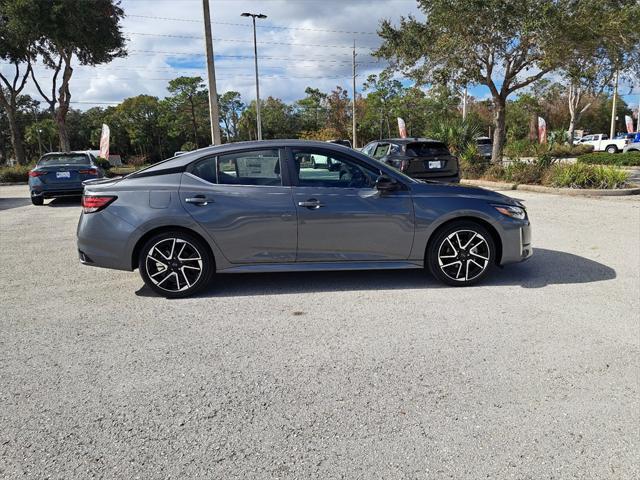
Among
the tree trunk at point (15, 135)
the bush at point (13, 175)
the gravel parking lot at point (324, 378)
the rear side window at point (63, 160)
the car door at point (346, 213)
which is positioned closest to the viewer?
the gravel parking lot at point (324, 378)

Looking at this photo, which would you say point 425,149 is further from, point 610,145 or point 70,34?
point 610,145

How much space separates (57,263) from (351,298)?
4055 mm

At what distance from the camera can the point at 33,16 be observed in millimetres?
21078

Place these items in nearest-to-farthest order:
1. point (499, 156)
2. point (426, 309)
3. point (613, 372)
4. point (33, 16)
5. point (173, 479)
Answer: point (173, 479)
point (613, 372)
point (426, 309)
point (499, 156)
point (33, 16)

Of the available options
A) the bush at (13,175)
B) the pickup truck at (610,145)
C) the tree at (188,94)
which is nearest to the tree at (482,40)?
the bush at (13,175)

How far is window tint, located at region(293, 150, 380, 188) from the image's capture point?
15.6 ft

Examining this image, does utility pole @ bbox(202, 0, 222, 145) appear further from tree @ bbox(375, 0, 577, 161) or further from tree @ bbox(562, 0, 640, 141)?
tree @ bbox(562, 0, 640, 141)

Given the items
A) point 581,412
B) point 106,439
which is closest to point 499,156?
point 581,412

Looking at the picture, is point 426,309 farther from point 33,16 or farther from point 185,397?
point 33,16

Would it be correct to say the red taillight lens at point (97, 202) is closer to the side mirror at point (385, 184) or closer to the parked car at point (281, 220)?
the parked car at point (281, 220)

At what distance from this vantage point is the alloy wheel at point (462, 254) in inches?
190

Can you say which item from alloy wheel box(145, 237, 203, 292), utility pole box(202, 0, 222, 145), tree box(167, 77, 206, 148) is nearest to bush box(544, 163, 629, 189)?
utility pole box(202, 0, 222, 145)

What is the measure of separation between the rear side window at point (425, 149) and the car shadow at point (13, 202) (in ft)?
34.2

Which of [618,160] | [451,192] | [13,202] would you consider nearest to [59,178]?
[13,202]
